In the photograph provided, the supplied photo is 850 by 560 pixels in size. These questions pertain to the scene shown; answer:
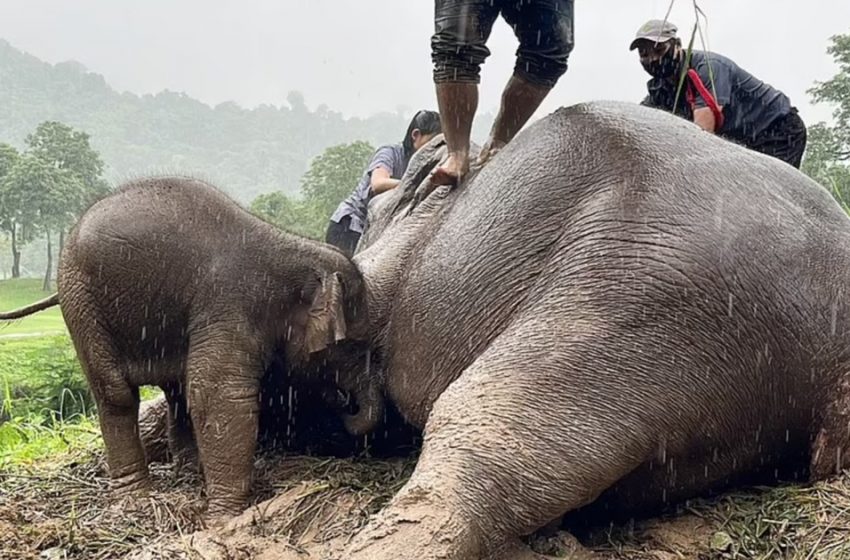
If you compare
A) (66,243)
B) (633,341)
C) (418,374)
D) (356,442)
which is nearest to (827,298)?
(633,341)

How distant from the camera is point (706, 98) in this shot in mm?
4059

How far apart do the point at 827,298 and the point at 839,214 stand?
1.23ft

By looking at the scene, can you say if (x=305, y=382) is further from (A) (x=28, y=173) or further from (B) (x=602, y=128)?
(A) (x=28, y=173)

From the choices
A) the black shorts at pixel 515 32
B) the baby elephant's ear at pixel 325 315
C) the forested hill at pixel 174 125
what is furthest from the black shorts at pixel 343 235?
the forested hill at pixel 174 125

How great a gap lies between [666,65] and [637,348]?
2330 millimetres

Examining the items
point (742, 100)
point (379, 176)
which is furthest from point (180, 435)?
point (742, 100)

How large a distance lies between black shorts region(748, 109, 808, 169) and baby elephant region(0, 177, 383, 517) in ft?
7.00

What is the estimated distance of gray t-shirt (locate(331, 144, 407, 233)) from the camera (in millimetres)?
6277

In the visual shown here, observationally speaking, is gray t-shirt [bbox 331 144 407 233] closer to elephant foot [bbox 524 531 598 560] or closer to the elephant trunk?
the elephant trunk

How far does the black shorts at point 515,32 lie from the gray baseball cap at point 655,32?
2.61ft

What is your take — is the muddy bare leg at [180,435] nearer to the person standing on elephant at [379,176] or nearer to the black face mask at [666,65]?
the person standing on elephant at [379,176]

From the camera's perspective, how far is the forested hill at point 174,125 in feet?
314

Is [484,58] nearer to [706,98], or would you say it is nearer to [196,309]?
[706,98]

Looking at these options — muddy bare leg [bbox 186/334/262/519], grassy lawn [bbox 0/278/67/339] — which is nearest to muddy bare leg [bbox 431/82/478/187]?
muddy bare leg [bbox 186/334/262/519]
